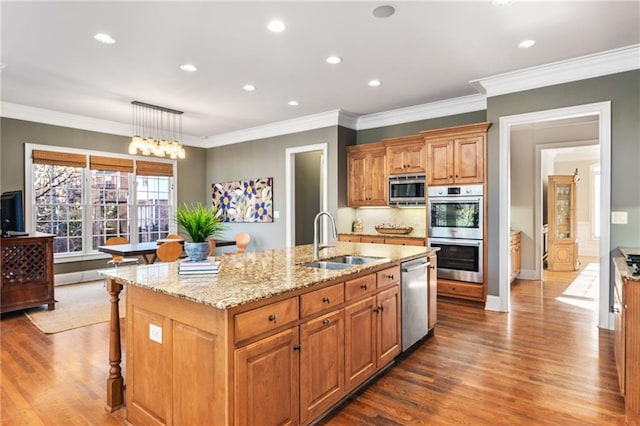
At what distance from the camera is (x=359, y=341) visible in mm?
2471

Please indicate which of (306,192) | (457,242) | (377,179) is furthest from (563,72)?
(306,192)

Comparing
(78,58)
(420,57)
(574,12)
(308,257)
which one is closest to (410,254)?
(308,257)

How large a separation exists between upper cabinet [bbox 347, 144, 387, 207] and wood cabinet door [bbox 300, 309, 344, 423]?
3767 mm

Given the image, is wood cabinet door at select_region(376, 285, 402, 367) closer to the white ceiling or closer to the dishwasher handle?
the dishwasher handle

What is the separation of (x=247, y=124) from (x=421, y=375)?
17.7 feet

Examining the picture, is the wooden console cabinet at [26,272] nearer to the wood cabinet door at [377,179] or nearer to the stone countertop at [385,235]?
the stone countertop at [385,235]

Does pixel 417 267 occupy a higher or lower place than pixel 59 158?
lower

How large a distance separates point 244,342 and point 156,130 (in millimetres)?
6274

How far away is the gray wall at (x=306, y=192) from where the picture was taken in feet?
23.2

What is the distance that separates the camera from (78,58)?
3.69m

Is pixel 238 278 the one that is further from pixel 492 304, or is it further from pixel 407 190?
pixel 407 190

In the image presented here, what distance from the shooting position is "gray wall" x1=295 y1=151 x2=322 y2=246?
7066 mm

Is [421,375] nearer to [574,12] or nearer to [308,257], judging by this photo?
[308,257]

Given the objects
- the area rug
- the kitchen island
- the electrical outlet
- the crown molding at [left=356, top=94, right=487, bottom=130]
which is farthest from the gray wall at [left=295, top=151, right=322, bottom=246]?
the electrical outlet
